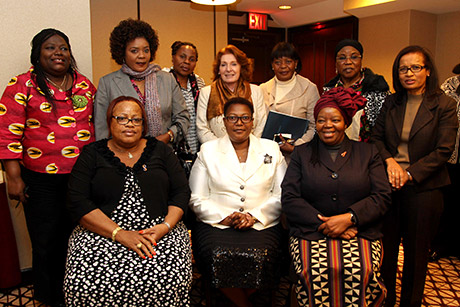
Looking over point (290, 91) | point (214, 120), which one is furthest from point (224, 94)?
point (290, 91)

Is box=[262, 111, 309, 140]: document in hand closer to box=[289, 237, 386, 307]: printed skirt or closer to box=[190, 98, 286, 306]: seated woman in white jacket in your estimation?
box=[190, 98, 286, 306]: seated woman in white jacket

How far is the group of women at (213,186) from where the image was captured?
2.36m

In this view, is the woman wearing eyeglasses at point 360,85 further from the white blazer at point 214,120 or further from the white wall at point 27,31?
the white wall at point 27,31

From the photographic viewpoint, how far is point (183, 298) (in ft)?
7.73

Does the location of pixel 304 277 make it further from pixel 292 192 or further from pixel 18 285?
pixel 18 285

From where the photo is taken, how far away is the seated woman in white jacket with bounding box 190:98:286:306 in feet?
8.29

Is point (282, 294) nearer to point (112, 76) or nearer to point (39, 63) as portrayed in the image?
point (112, 76)

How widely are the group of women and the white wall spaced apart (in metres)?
0.49

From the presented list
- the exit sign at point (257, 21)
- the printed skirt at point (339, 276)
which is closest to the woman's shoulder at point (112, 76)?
the printed skirt at point (339, 276)

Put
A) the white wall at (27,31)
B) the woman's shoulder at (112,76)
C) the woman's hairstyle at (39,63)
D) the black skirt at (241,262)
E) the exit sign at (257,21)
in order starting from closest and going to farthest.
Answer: the black skirt at (241,262) < the woman's hairstyle at (39,63) < the woman's shoulder at (112,76) < the white wall at (27,31) < the exit sign at (257,21)

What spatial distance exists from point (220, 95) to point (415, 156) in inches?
60.2

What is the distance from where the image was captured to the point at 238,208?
2.82 metres

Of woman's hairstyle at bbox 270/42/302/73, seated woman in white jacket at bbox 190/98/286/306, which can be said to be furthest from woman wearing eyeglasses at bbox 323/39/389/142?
seated woman in white jacket at bbox 190/98/286/306

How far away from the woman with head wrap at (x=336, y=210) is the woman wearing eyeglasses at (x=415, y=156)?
0.66 ft
